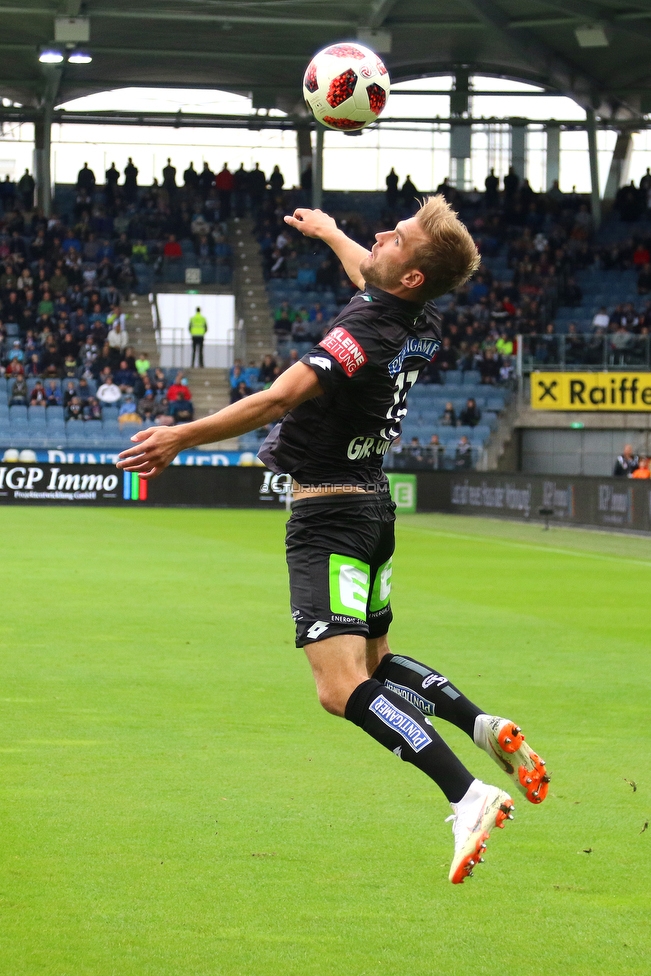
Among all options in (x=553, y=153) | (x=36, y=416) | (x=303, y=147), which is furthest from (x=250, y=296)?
(x=553, y=153)

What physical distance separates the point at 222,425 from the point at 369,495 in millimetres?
1013

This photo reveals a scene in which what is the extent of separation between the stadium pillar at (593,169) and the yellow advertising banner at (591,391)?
1435cm

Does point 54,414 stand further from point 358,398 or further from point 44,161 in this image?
point 358,398

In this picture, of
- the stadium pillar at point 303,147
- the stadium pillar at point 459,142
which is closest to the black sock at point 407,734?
the stadium pillar at point 303,147

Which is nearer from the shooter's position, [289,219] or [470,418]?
[289,219]

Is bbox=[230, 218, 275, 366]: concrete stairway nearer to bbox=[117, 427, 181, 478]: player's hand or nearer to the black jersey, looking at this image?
the black jersey

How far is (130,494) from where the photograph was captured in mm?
36281

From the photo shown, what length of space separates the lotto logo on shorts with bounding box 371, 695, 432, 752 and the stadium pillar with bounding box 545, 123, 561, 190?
1864 inches

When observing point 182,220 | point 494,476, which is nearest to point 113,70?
point 182,220

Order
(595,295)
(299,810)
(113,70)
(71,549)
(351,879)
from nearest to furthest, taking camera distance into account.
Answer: (351,879)
(299,810)
(71,549)
(595,295)
(113,70)

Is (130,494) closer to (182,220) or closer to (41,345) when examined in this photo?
(41,345)

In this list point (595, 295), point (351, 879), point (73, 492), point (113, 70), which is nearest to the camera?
point (351, 879)

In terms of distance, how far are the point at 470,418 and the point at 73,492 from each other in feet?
35.3

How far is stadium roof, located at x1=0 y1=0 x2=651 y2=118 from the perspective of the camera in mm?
38781
